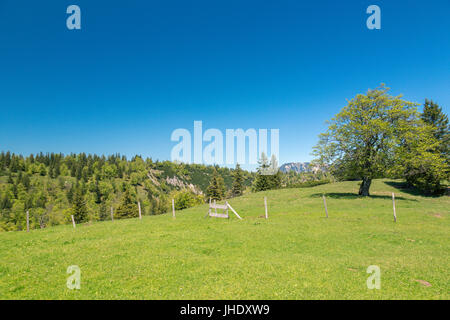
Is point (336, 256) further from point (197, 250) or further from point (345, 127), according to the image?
point (345, 127)

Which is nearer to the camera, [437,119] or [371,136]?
[371,136]

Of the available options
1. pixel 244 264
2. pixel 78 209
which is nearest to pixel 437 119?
pixel 244 264

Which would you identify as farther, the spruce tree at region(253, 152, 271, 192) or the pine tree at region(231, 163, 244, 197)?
the pine tree at region(231, 163, 244, 197)

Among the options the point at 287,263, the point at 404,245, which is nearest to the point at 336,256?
the point at 287,263

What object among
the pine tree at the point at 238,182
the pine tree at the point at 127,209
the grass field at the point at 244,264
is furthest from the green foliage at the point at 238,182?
the grass field at the point at 244,264

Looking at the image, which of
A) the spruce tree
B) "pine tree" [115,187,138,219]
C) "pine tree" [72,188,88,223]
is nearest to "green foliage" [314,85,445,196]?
the spruce tree

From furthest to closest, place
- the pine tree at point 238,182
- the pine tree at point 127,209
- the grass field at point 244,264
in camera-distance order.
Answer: the pine tree at point 238,182, the pine tree at point 127,209, the grass field at point 244,264

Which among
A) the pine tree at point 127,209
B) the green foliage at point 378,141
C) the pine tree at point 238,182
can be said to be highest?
the green foliage at point 378,141

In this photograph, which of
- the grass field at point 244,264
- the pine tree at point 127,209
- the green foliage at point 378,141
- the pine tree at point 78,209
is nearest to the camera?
the grass field at point 244,264

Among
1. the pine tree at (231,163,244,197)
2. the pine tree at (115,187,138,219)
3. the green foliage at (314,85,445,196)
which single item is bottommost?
the pine tree at (115,187,138,219)

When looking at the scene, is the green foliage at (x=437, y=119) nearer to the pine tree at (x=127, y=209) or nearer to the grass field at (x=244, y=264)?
the grass field at (x=244, y=264)

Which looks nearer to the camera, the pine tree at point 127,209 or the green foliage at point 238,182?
the pine tree at point 127,209

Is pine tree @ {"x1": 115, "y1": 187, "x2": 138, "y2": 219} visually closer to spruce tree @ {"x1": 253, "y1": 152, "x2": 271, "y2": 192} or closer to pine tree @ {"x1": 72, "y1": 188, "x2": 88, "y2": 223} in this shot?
pine tree @ {"x1": 72, "y1": 188, "x2": 88, "y2": 223}

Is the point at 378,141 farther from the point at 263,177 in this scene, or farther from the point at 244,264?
the point at 263,177
